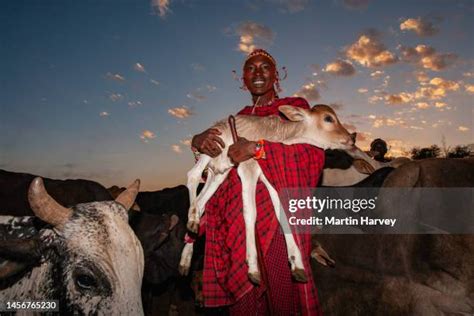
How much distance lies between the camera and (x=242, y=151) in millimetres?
3041

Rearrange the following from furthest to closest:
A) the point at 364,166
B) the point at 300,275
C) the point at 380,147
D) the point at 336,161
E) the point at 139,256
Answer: the point at 380,147
the point at 336,161
the point at 364,166
the point at 300,275
the point at 139,256

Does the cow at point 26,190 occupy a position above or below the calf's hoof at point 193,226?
above

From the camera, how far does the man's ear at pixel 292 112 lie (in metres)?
3.46

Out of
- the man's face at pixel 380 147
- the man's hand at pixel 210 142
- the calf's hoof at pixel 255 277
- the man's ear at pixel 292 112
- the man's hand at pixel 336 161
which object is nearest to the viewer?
the calf's hoof at pixel 255 277

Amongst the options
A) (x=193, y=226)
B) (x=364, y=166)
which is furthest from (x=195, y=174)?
(x=364, y=166)

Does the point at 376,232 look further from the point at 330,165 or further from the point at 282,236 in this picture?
the point at 330,165

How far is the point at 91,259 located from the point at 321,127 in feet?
8.28

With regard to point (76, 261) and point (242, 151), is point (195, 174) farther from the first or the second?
point (76, 261)

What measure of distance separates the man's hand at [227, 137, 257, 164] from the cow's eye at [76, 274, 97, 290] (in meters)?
1.52

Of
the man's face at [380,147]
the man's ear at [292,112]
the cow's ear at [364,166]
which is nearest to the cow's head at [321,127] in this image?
the man's ear at [292,112]

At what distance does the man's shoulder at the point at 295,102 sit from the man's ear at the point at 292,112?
16 centimetres

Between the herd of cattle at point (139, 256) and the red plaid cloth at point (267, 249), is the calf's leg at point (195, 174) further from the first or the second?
the herd of cattle at point (139, 256)

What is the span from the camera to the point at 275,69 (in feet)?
12.4

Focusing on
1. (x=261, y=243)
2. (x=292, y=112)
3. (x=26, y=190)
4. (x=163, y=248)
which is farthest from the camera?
(x=163, y=248)
